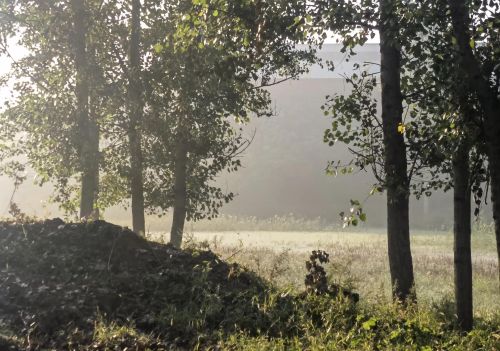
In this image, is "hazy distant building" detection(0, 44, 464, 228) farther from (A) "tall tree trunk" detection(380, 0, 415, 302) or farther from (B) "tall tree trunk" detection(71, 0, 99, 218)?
(A) "tall tree trunk" detection(380, 0, 415, 302)

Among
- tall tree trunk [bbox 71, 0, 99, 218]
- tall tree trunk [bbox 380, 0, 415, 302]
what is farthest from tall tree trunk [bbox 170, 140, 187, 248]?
tall tree trunk [bbox 380, 0, 415, 302]

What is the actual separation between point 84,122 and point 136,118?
1.92 metres

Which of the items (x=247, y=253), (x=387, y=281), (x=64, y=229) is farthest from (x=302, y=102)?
(x=64, y=229)

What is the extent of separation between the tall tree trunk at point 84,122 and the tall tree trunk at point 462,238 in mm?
10671

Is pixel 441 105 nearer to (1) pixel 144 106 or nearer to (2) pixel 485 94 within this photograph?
(2) pixel 485 94

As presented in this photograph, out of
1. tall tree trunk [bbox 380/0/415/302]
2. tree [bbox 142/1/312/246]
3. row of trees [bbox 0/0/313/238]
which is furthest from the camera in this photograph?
row of trees [bbox 0/0/313/238]

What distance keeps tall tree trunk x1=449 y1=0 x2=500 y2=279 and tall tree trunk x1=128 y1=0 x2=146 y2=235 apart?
33.0ft

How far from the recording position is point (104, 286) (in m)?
9.16

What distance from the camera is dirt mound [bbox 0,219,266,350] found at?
7.88 meters

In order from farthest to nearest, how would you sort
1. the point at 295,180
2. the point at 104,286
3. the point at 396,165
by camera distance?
the point at 295,180 < the point at 396,165 < the point at 104,286

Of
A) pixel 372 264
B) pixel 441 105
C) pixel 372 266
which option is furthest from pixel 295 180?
pixel 441 105

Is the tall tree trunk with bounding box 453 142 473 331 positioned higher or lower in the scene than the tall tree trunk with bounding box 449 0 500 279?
lower

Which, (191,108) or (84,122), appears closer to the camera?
(191,108)

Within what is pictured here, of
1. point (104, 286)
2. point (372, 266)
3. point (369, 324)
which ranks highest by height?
point (104, 286)
